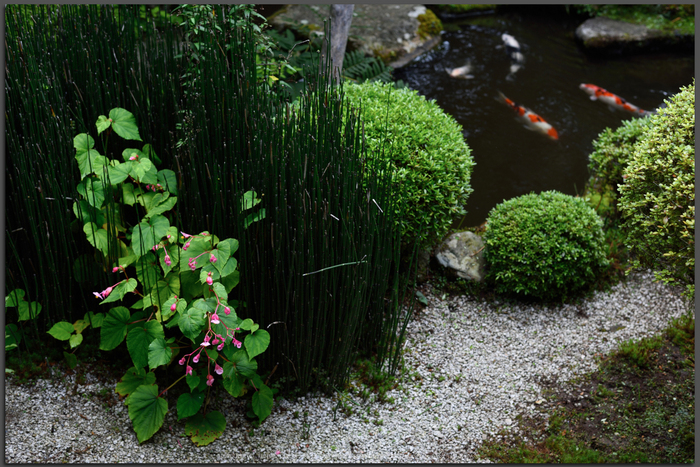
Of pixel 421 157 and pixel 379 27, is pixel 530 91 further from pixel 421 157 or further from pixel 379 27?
pixel 421 157

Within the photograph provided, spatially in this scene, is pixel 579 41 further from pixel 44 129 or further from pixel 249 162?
pixel 44 129

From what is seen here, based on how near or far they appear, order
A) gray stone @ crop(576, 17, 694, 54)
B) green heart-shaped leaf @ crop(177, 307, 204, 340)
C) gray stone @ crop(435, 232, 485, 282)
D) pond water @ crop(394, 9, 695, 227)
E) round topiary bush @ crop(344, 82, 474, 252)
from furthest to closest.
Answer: gray stone @ crop(576, 17, 694, 54) → pond water @ crop(394, 9, 695, 227) → gray stone @ crop(435, 232, 485, 282) → round topiary bush @ crop(344, 82, 474, 252) → green heart-shaped leaf @ crop(177, 307, 204, 340)

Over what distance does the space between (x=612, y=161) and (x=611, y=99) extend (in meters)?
2.61

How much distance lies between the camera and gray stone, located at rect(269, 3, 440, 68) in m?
6.72

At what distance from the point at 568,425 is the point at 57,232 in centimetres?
260

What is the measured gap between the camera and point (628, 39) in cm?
777

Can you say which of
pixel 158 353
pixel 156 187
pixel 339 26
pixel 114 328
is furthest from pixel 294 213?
pixel 339 26

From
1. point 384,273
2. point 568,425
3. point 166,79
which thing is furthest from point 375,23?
point 568,425

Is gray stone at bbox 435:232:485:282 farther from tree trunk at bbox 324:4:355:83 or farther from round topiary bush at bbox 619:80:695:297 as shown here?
tree trunk at bbox 324:4:355:83

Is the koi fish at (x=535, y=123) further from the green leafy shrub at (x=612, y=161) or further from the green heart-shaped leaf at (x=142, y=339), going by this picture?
the green heart-shaped leaf at (x=142, y=339)

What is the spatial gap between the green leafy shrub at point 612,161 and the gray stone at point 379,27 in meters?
3.36

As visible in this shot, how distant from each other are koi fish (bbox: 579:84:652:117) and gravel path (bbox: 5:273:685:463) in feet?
11.2

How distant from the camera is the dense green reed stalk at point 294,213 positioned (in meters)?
2.24

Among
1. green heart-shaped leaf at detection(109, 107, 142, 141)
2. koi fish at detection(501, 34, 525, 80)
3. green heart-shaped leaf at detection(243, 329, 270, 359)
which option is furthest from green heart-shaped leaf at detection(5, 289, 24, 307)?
koi fish at detection(501, 34, 525, 80)
